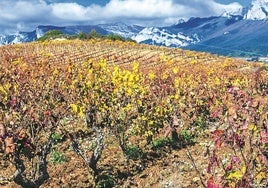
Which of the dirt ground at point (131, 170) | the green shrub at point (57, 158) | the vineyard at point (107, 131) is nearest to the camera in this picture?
the vineyard at point (107, 131)

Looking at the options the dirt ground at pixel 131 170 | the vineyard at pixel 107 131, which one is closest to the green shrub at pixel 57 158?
the vineyard at pixel 107 131

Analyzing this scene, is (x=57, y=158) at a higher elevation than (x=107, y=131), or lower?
lower

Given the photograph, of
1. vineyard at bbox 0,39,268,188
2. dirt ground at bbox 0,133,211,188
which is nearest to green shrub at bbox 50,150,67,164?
vineyard at bbox 0,39,268,188

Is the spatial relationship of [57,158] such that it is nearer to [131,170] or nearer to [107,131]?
[107,131]

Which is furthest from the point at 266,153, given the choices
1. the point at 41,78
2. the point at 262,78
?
the point at 262,78

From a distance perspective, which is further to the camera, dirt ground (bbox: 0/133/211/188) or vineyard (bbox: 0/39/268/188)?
dirt ground (bbox: 0/133/211/188)

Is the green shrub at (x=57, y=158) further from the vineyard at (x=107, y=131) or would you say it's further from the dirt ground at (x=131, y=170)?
the dirt ground at (x=131, y=170)

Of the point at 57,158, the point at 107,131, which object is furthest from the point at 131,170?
the point at 107,131

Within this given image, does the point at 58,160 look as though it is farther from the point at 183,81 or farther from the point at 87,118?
the point at 183,81

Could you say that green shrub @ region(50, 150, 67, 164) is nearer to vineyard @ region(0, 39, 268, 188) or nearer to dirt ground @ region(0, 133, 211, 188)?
vineyard @ region(0, 39, 268, 188)

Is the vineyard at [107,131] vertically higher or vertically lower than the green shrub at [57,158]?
higher

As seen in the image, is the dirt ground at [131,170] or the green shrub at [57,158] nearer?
the dirt ground at [131,170]

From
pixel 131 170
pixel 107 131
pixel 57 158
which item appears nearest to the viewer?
pixel 131 170

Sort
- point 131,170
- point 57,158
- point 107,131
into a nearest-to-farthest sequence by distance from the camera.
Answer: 1. point 131,170
2. point 57,158
3. point 107,131
